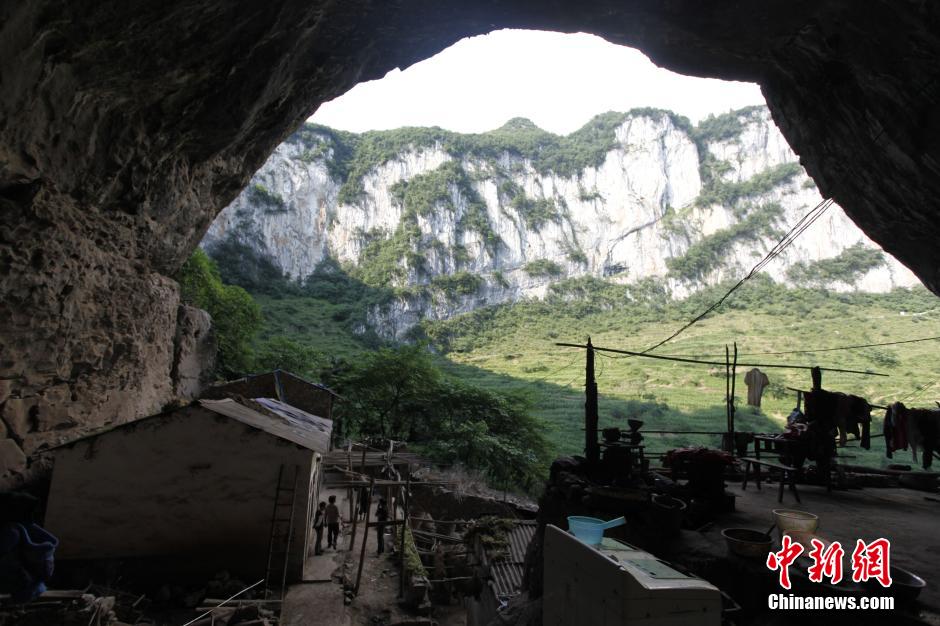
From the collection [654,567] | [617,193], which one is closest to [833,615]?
[654,567]

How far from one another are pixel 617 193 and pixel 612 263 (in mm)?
17425

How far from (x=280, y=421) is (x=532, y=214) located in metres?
89.3

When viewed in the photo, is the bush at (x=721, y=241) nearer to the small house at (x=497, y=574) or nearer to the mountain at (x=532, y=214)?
the mountain at (x=532, y=214)

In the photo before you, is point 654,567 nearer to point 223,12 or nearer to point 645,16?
point 223,12

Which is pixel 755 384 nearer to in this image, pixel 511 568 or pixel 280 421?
pixel 511 568

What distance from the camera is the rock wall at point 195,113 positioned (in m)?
7.27

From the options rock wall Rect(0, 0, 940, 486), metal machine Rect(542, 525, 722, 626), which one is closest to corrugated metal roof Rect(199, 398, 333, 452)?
rock wall Rect(0, 0, 940, 486)

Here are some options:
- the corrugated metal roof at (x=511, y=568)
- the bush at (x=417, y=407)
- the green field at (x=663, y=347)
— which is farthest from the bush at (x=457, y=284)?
the corrugated metal roof at (x=511, y=568)

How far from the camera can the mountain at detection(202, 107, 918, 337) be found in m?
74.0

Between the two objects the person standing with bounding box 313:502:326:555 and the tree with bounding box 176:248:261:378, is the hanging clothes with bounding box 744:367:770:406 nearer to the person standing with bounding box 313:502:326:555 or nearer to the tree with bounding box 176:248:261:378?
the person standing with bounding box 313:502:326:555

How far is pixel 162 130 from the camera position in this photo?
995cm

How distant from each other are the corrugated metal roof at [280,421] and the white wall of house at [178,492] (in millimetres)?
185

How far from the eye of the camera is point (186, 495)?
8867 mm

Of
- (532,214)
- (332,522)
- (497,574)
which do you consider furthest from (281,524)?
(532,214)
